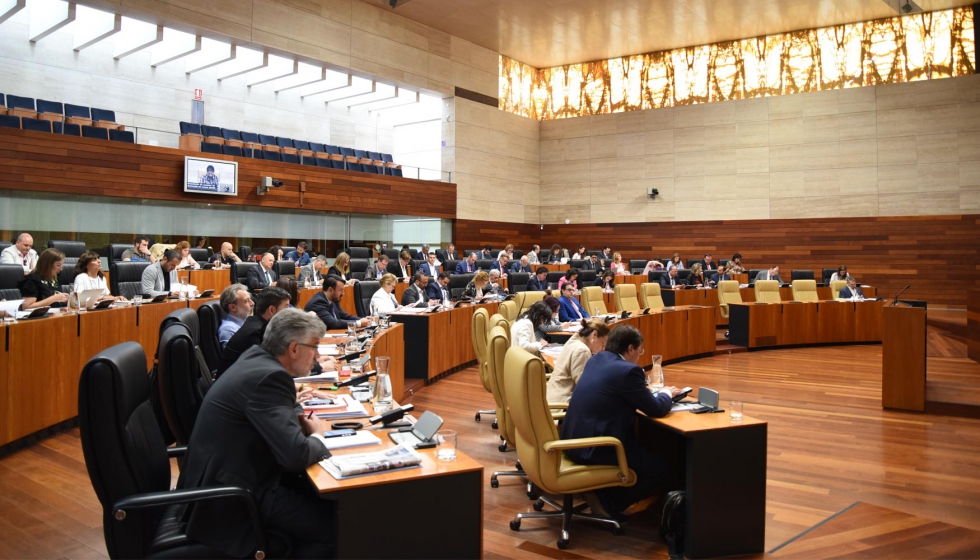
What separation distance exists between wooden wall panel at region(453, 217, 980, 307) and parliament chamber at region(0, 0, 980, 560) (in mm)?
65

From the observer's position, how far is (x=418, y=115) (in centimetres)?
1786

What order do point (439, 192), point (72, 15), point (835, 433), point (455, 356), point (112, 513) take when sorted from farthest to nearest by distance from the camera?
point (439, 192), point (72, 15), point (455, 356), point (835, 433), point (112, 513)

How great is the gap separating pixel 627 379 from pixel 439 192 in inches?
543

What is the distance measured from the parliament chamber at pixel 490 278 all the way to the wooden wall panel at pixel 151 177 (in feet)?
0.20

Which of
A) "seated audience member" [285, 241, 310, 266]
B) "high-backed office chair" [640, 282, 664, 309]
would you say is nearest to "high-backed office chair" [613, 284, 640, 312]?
"high-backed office chair" [640, 282, 664, 309]

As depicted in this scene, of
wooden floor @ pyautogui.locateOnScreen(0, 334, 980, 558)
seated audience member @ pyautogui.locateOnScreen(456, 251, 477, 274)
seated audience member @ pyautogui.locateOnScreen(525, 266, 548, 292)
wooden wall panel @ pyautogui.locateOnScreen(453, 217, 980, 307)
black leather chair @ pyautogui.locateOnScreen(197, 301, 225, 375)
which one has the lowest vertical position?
wooden floor @ pyautogui.locateOnScreen(0, 334, 980, 558)

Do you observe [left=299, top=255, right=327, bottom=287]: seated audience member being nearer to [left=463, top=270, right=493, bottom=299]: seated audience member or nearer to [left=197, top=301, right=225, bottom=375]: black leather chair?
[left=463, top=270, right=493, bottom=299]: seated audience member

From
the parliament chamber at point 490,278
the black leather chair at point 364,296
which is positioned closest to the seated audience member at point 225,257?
the parliament chamber at point 490,278

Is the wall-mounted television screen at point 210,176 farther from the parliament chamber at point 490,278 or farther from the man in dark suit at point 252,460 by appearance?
the man in dark suit at point 252,460

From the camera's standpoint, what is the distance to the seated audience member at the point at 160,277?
23.4 ft

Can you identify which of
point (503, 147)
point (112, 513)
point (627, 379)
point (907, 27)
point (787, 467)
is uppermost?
point (907, 27)

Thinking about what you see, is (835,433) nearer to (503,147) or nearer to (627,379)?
(627,379)

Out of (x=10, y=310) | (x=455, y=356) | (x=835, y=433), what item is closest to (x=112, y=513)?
(x=10, y=310)

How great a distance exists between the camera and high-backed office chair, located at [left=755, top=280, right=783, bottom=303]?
10.6 m
